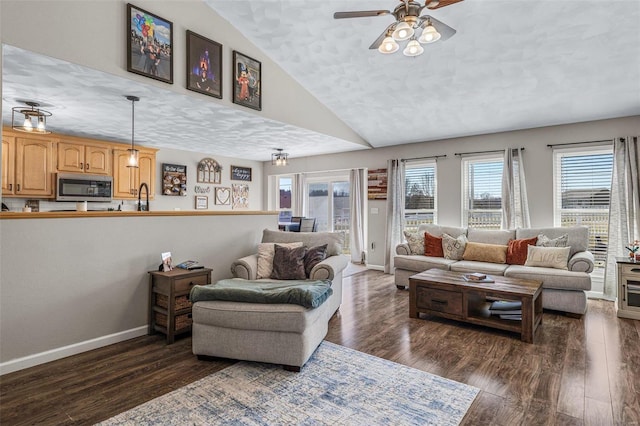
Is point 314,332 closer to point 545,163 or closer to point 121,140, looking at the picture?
point 545,163

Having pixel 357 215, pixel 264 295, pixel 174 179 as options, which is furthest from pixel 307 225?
pixel 264 295

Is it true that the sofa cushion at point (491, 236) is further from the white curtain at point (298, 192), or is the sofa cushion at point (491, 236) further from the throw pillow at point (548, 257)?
the white curtain at point (298, 192)

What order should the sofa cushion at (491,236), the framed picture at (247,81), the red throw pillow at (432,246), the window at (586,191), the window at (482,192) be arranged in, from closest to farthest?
1. the framed picture at (247,81)
2. the window at (586,191)
3. the sofa cushion at (491,236)
4. the red throw pillow at (432,246)
5. the window at (482,192)

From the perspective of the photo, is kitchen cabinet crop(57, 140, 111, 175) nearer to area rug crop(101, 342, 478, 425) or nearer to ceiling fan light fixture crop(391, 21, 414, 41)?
area rug crop(101, 342, 478, 425)

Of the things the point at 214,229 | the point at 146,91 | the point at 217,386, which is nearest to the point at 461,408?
the point at 217,386

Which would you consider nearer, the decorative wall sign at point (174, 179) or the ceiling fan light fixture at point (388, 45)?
the ceiling fan light fixture at point (388, 45)

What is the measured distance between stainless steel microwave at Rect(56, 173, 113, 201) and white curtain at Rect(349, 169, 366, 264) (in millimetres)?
4565

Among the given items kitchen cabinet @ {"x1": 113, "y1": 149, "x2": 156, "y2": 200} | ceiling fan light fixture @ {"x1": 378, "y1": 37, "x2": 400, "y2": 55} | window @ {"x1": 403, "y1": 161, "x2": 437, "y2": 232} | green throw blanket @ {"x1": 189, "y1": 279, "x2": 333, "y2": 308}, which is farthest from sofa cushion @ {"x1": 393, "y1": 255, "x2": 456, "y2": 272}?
kitchen cabinet @ {"x1": 113, "y1": 149, "x2": 156, "y2": 200}

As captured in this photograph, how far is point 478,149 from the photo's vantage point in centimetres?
550

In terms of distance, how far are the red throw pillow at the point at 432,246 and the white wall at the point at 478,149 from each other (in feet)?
2.51

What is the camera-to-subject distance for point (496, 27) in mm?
3270

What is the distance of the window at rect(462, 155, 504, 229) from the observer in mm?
5426

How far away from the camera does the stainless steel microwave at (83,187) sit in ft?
16.2

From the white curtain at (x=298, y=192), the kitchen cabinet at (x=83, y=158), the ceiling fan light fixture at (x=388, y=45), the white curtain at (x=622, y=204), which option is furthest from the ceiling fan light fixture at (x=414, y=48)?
the white curtain at (x=298, y=192)
